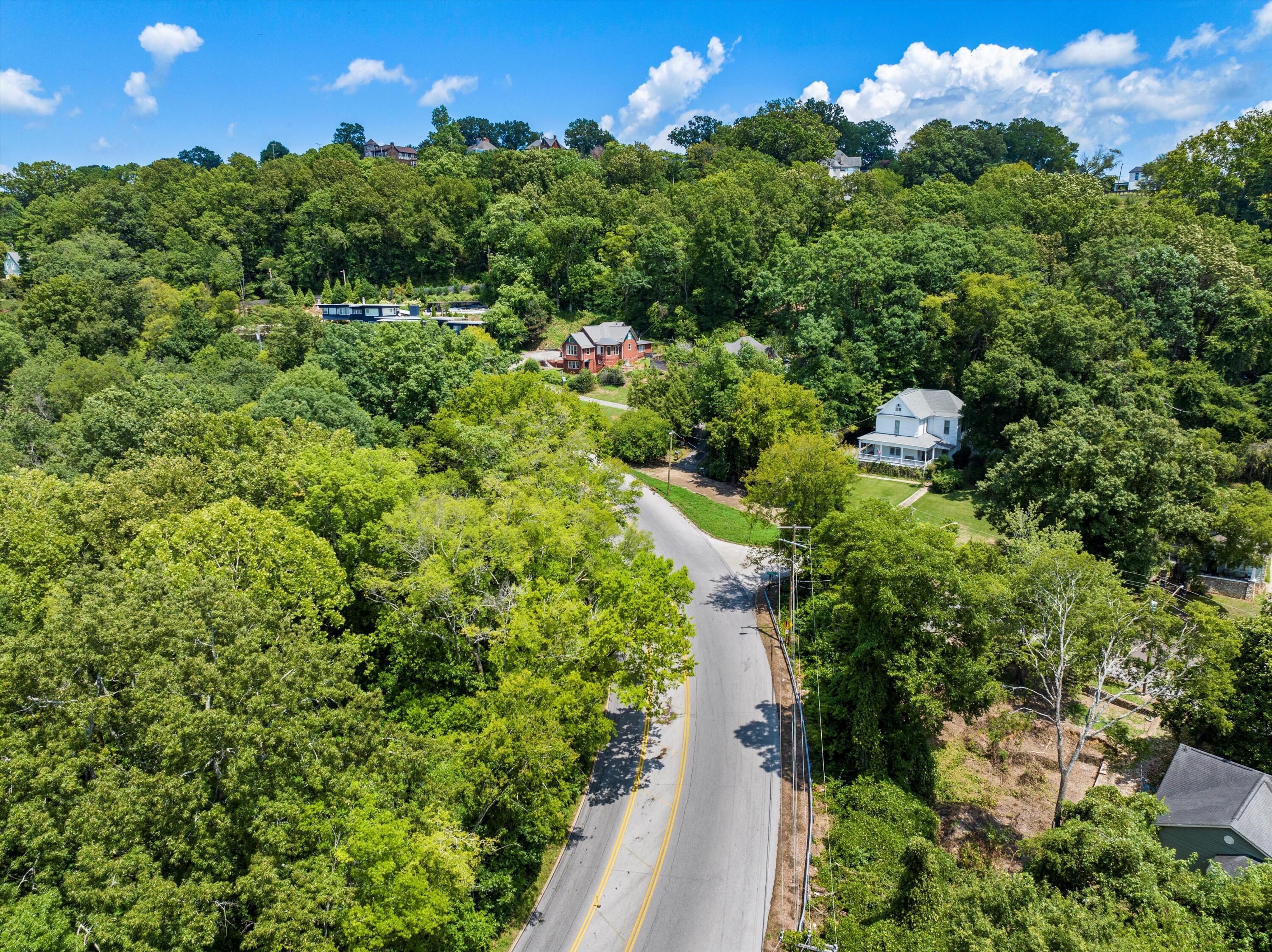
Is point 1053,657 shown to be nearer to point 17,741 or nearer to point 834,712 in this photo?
point 834,712

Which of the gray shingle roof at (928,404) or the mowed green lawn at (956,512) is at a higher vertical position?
the gray shingle roof at (928,404)

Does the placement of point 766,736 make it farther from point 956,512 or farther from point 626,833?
point 956,512

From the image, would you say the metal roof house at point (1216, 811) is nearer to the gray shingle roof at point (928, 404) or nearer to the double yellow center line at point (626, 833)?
the double yellow center line at point (626, 833)

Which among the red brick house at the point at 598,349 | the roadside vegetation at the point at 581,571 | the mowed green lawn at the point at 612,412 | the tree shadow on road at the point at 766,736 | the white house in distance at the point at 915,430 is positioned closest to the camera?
the roadside vegetation at the point at 581,571

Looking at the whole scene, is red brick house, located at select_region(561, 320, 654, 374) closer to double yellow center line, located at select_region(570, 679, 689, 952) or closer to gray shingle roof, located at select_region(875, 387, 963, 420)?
gray shingle roof, located at select_region(875, 387, 963, 420)

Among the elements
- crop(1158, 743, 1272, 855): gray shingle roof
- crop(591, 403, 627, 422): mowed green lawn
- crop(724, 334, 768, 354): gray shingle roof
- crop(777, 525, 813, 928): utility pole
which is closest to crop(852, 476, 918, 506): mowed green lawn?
crop(724, 334, 768, 354): gray shingle roof

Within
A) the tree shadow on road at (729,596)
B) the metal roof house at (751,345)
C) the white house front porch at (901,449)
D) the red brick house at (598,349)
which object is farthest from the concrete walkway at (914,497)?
the red brick house at (598,349)

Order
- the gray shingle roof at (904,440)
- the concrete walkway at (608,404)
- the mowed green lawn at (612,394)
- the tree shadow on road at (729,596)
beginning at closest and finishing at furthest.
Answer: the tree shadow on road at (729,596)
the gray shingle roof at (904,440)
the concrete walkway at (608,404)
the mowed green lawn at (612,394)
